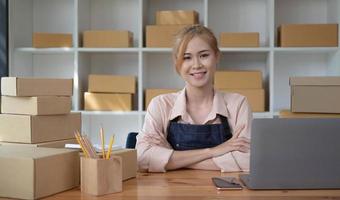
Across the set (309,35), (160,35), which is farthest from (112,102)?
(309,35)

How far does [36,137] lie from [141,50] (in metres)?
1.81

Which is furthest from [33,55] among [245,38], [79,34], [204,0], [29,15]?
[245,38]

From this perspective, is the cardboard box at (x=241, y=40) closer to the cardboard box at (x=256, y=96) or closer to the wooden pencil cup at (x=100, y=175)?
the cardboard box at (x=256, y=96)

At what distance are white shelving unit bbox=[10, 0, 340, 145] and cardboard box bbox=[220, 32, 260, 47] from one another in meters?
0.04

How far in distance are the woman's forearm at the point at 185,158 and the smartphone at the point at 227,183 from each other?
11.9 inches

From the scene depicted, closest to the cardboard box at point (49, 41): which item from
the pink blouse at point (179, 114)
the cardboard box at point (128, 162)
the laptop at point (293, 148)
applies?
the pink blouse at point (179, 114)

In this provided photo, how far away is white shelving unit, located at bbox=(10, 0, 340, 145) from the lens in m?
3.12

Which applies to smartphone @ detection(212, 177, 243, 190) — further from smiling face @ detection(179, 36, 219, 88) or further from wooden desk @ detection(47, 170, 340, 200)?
smiling face @ detection(179, 36, 219, 88)

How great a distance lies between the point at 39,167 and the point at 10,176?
8cm

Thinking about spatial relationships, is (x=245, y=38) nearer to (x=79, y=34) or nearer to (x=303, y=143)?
(x=79, y=34)

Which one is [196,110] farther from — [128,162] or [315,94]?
[315,94]

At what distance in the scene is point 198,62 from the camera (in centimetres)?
194

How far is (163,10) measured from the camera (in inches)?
133

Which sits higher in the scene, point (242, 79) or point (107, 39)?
point (107, 39)
